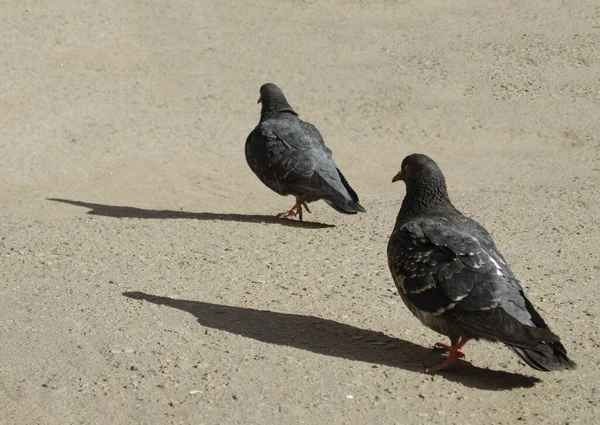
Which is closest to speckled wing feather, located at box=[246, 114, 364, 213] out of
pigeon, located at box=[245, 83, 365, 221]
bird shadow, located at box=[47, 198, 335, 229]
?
pigeon, located at box=[245, 83, 365, 221]

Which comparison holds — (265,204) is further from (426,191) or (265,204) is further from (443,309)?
(443,309)

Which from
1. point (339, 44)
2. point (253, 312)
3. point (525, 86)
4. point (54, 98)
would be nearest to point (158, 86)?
point (54, 98)

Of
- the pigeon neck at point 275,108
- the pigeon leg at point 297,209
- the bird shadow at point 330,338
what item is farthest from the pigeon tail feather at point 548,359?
the pigeon neck at point 275,108

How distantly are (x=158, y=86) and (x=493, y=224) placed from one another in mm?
7249

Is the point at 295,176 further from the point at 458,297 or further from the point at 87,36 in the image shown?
the point at 87,36

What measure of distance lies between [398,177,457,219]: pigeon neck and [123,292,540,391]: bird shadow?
0.92 m

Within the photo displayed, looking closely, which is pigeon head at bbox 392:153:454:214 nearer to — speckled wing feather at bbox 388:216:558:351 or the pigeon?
speckled wing feather at bbox 388:216:558:351

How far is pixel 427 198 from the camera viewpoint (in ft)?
22.4

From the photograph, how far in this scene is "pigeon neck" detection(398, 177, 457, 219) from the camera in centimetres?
682

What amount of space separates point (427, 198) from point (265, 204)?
503cm

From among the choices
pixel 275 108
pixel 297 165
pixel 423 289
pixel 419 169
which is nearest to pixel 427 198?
pixel 419 169

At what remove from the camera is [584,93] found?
1548 cm

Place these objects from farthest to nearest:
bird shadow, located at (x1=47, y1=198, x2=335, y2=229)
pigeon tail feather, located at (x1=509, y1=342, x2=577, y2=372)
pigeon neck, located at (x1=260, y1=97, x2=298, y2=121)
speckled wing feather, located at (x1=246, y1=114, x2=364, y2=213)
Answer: pigeon neck, located at (x1=260, y1=97, x2=298, y2=121), bird shadow, located at (x1=47, y1=198, x2=335, y2=229), speckled wing feather, located at (x1=246, y1=114, x2=364, y2=213), pigeon tail feather, located at (x1=509, y1=342, x2=577, y2=372)

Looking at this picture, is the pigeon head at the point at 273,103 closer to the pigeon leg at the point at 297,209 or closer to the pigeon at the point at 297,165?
the pigeon at the point at 297,165
